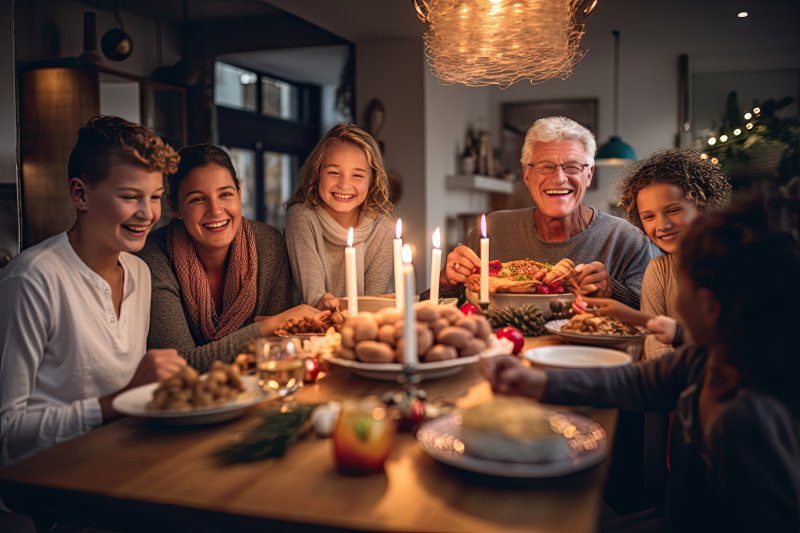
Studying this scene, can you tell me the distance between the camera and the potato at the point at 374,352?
1334 millimetres

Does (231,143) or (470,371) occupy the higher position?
(231,143)

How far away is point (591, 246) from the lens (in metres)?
2.91

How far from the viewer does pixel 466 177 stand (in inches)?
259

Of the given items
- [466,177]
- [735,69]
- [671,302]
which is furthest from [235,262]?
[735,69]

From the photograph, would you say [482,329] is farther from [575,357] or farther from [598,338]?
[598,338]

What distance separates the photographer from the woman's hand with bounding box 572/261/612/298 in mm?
2191

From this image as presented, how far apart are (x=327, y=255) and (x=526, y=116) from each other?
5.47 metres

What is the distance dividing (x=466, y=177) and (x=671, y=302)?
4.62 m

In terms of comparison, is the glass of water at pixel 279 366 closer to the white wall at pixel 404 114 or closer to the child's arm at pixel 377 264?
the child's arm at pixel 377 264

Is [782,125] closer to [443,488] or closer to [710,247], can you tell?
[710,247]

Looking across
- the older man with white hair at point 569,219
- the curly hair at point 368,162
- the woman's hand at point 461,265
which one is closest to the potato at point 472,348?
the woman's hand at point 461,265

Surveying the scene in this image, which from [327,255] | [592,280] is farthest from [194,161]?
[592,280]

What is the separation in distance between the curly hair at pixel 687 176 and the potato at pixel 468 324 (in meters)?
1.07

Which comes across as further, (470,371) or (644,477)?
(644,477)
